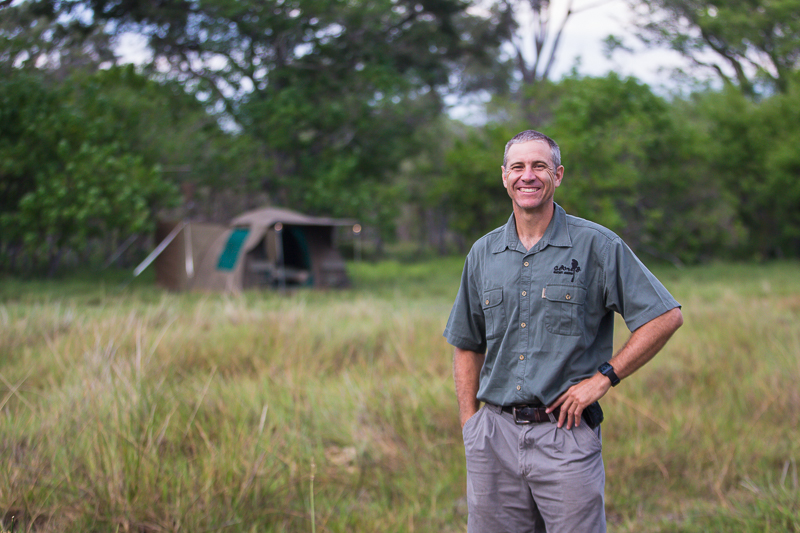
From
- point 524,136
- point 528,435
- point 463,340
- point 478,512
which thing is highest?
point 524,136

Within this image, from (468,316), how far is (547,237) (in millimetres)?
419

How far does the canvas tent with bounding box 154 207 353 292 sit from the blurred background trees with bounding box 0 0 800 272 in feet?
3.78

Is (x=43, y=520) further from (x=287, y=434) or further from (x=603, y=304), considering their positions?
(x=603, y=304)

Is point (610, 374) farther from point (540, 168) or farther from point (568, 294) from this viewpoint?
point (540, 168)

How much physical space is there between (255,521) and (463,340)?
1769mm

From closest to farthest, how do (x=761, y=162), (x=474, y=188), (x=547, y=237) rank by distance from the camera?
(x=547, y=237)
(x=761, y=162)
(x=474, y=188)

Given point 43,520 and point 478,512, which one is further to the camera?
point 43,520

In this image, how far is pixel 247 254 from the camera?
1448 cm

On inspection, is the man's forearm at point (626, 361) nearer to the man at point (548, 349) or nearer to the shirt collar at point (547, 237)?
the man at point (548, 349)

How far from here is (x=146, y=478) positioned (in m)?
3.40

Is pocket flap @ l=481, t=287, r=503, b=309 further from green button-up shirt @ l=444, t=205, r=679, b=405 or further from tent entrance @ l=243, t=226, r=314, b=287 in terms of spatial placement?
tent entrance @ l=243, t=226, r=314, b=287

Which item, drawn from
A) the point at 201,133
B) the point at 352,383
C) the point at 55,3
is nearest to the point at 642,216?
the point at 201,133

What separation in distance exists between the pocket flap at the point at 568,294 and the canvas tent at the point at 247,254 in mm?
11734

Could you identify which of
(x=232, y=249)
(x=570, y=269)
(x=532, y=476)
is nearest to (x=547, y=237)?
(x=570, y=269)
